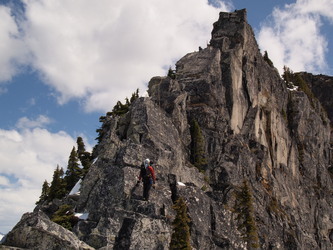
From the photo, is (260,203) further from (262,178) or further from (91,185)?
(91,185)

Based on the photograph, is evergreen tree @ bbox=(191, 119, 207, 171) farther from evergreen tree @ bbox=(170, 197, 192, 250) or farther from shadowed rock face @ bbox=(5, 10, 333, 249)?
evergreen tree @ bbox=(170, 197, 192, 250)

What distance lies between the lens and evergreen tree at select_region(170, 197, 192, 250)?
3366 cm

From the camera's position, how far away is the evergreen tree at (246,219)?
4300 centimetres

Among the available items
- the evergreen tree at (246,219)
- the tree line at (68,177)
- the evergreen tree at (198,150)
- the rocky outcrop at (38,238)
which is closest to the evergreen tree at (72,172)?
the tree line at (68,177)

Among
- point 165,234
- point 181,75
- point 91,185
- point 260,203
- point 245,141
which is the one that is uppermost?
point 181,75

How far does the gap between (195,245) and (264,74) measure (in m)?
51.4

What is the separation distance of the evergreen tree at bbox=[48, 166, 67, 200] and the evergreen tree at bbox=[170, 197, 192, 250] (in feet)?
68.6

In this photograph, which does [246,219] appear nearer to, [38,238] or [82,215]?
[82,215]

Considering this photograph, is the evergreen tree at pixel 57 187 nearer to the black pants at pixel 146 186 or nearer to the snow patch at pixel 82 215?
the snow patch at pixel 82 215

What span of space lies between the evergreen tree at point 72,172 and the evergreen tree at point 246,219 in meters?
21.4

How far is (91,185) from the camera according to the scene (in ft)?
126

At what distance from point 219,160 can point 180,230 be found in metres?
21.7

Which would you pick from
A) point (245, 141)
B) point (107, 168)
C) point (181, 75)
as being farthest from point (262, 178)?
point (107, 168)

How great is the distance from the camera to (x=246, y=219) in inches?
1722
